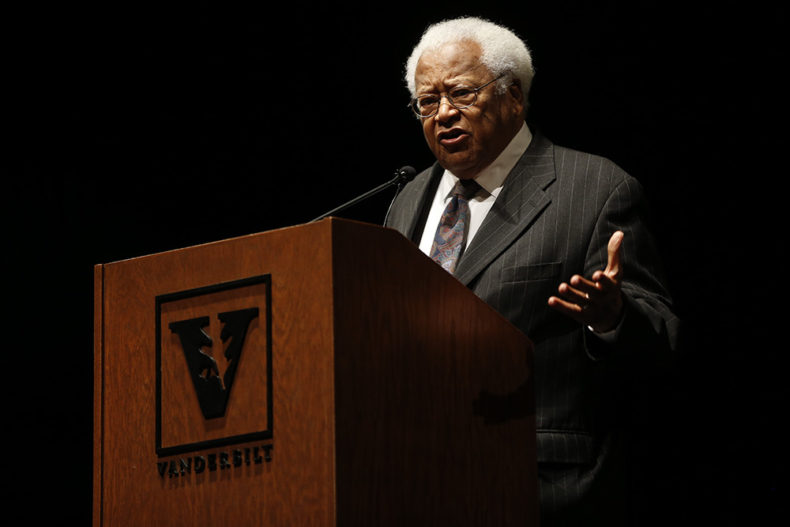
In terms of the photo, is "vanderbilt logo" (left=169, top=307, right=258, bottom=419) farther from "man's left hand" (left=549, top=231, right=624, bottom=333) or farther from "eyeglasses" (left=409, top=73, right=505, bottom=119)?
"eyeglasses" (left=409, top=73, right=505, bottom=119)

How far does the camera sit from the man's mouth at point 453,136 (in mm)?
2535

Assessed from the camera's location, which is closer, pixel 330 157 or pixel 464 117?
pixel 464 117

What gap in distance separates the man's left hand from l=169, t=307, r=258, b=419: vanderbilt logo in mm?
502

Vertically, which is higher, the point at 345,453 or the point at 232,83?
the point at 232,83

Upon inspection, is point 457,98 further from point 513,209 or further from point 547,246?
point 547,246

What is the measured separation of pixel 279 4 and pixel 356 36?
0.99ft

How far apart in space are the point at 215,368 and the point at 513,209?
0.93 meters

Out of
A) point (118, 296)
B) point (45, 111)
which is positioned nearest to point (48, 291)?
point (45, 111)

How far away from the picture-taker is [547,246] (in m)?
2.24

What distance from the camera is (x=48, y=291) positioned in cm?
353

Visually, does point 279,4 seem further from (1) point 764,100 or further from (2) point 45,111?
(1) point 764,100

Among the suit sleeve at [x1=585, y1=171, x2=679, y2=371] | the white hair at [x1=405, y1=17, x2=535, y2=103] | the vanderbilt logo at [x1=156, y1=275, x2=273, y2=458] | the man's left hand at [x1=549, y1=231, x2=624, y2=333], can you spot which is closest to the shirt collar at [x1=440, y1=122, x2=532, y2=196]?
the white hair at [x1=405, y1=17, x2=535, y2=103]

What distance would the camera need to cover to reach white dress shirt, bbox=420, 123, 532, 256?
98.1 inches

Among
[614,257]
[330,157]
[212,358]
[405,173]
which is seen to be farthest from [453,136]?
[330,157]
